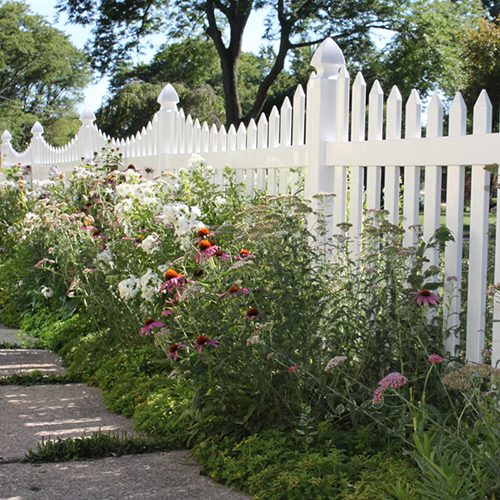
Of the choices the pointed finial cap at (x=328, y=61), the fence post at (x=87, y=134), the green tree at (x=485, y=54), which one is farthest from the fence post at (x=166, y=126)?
the green tree at (x=485, y=54)

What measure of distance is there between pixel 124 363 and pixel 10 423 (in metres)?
0.91

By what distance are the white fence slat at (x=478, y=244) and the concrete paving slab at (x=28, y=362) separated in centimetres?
268

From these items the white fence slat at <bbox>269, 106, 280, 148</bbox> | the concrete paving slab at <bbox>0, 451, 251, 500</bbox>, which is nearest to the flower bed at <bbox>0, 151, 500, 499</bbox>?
the concrete paving slab at <bbox>0, 451, 251, 500</bbox>

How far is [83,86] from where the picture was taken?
52.1m

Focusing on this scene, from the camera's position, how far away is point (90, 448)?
2.92 meters

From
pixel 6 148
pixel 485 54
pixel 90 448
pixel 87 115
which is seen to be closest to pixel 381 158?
pixel 90 448

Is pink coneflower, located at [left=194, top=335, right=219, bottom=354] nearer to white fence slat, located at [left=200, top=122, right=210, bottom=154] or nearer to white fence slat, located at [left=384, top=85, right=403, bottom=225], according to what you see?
white fence slat, located at [left=384, top=85, right=403, bottom=225]

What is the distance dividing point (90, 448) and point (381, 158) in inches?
84.1

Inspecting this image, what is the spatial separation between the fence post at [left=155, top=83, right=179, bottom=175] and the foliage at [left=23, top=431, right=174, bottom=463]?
4.36m

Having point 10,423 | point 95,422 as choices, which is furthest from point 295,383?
point 10,423

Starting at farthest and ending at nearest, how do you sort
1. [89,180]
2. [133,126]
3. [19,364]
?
[133,126] < [89,180] < [19,364]

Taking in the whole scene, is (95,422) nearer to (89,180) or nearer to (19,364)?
(19,364)

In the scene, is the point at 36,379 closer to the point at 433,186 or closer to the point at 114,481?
the point at 114,481

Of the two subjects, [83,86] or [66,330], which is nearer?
[66,330]
